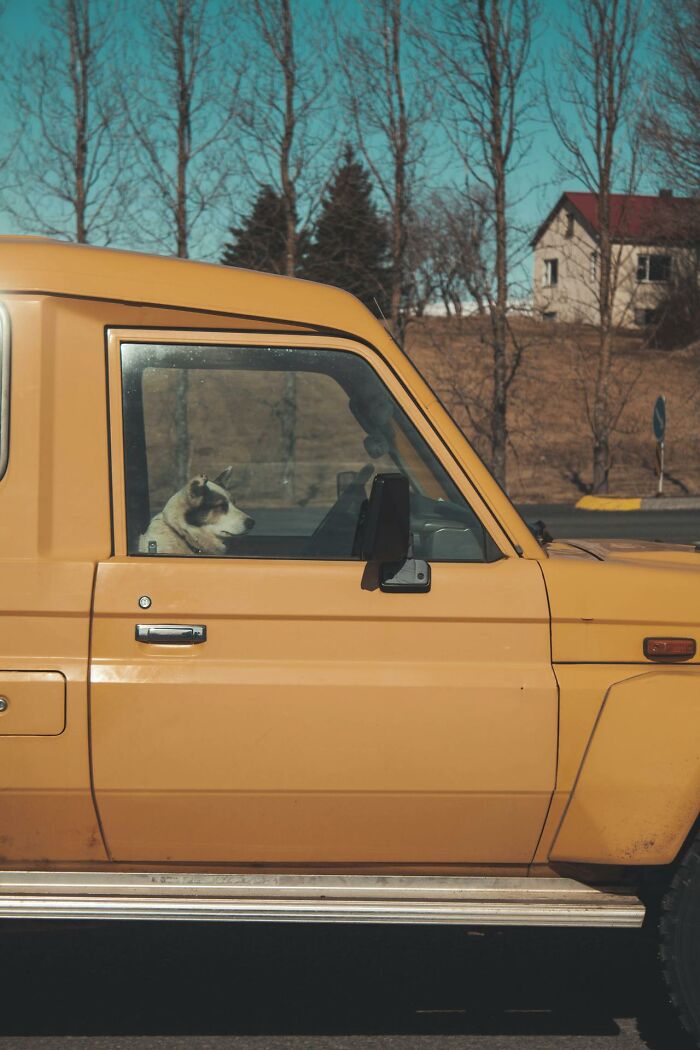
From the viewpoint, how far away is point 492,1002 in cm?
403

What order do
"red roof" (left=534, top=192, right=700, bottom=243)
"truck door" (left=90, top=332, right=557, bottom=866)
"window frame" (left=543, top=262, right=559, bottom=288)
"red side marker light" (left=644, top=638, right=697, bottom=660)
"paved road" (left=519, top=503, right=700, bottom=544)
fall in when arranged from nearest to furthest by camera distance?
"truck door" (left=90, top=332, right=557, bottom=866) → "red side marker light" (left=644, top=638, right=697, bottom=660) → "paved road" (left=519, top=503, right=700, bottom=544) → "red roof" (left=534, top=192, right=700, bottom=243) → "window frame" (left=543, top=262, right=559, bottom=288)

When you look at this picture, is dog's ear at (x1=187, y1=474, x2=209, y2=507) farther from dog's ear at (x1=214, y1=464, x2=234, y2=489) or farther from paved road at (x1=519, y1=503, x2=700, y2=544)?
paved road at (x1=519, y1=503, x2=700, y2=544)

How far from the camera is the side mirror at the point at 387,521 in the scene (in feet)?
10.6

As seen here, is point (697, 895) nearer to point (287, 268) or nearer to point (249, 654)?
point (249, 654)

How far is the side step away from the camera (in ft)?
10.8

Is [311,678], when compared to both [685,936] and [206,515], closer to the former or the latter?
[206,515]

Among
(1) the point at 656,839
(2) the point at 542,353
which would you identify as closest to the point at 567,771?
(1) the point at 656,839

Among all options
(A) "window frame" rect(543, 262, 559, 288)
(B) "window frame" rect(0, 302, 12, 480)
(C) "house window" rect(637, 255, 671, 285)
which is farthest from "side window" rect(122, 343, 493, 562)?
(A) "window frame" rect(543, 262, 559, 288)

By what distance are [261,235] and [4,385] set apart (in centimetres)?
2146

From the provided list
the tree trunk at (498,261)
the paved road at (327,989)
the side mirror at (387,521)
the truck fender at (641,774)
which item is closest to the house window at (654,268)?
the tree trunk at (498,261)

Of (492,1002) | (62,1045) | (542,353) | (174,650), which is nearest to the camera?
(174,650)

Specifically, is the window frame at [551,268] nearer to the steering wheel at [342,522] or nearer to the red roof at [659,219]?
the red roof at [659,219]

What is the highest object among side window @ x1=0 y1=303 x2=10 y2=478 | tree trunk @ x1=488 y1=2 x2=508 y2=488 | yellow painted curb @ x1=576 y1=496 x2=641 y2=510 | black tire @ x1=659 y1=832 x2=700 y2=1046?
tree trunk @ x1=488 y1=2 x2=508 y2=488

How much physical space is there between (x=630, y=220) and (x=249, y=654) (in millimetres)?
24681
